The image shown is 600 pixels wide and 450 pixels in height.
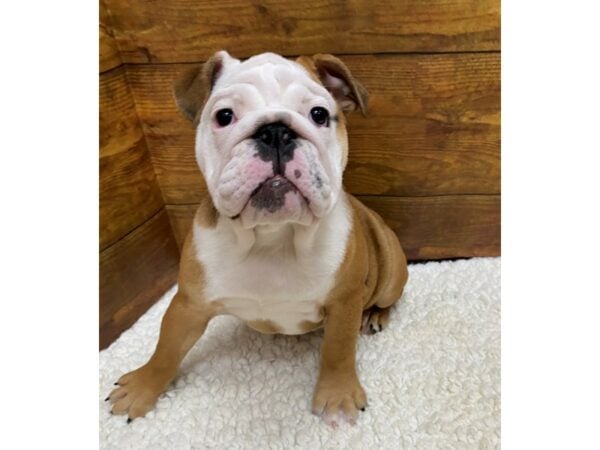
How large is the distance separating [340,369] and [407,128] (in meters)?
0.80

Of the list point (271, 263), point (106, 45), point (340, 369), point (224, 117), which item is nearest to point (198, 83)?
point (224, 117)

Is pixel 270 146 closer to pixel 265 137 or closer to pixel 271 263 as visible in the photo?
pixel 265 137

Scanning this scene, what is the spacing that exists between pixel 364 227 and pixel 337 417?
532 mm

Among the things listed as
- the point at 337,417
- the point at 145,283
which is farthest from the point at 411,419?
the point at 145,283

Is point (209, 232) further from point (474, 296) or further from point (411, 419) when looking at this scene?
point (474, 296)

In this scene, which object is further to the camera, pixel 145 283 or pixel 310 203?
pixel 145 283

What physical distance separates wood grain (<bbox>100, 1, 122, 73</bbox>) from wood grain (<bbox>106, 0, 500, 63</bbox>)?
2cm

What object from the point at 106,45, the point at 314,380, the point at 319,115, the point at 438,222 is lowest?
the point at 314,380

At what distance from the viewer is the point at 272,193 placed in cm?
100

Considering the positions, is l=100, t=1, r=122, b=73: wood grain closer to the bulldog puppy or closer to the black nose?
the bulldog puppy

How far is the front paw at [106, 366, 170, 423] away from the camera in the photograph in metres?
1.44

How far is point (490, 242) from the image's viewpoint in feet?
6.47

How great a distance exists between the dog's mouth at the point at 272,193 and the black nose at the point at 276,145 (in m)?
0.02

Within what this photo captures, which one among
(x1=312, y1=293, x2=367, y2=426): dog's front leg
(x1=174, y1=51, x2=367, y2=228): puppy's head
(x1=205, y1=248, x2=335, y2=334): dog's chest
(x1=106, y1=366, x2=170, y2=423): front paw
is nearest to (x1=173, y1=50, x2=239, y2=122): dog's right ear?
(x1=174, y1=51, x2=367, y2=228): puppy's head
